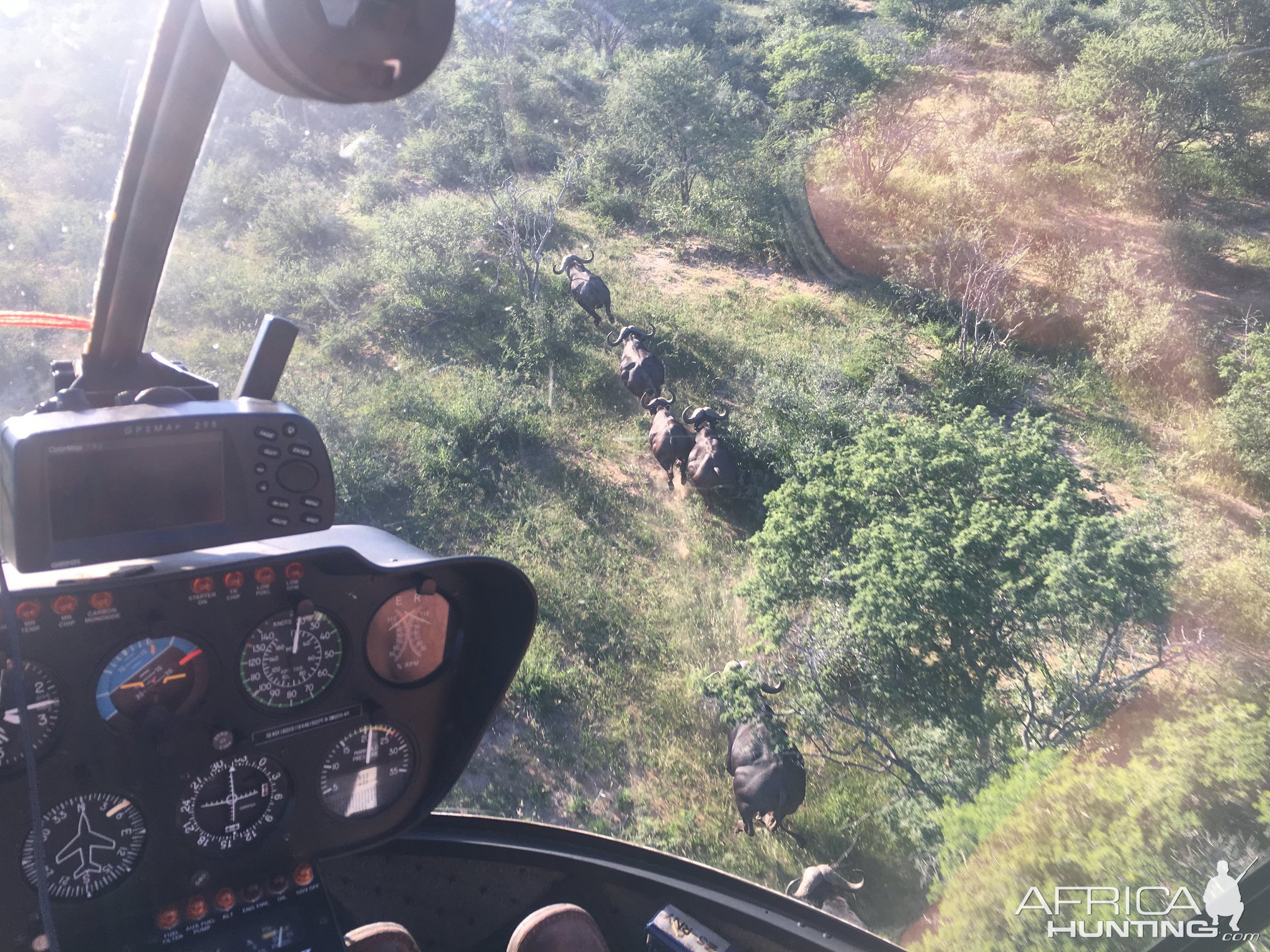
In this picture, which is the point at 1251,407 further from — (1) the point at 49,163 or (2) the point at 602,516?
(1) the point at 49,163

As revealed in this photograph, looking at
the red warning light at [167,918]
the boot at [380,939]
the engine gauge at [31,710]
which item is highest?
the engine gauge at [31,710]

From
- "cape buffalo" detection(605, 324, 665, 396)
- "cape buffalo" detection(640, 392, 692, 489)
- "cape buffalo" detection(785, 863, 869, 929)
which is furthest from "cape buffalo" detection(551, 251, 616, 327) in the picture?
"cape buffalo" detection(785, 863, 869, 929)

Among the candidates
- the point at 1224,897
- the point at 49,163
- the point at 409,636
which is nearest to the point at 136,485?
the point at 409,636

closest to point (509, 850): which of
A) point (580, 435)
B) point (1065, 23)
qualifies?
→ point (580, 435)

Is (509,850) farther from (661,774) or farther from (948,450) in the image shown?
(948,450)

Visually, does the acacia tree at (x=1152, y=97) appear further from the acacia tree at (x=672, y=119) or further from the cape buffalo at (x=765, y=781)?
the cape buffalo at (x=765, y=781)

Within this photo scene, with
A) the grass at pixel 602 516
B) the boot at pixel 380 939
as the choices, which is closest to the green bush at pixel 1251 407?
the grass at pixel 602 516

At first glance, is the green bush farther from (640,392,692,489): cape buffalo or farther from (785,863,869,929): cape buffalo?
(785,863,869,929): cape buffalo
